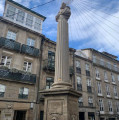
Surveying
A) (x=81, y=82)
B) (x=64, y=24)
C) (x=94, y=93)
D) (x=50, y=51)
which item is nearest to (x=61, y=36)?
(x=64, y=24)

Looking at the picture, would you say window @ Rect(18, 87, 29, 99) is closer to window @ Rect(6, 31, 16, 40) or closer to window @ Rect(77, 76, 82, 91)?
window @ Rect(6, 31, 16, 40)

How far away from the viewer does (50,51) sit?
74.2 feet

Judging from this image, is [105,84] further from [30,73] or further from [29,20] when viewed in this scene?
[29,20]

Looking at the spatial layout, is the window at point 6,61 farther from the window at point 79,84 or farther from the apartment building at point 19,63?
the window at point 79,84

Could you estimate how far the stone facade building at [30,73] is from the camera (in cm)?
1677

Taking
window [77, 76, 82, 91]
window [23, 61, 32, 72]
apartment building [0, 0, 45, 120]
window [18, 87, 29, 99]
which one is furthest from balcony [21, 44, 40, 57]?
window [77, 76, 82, 91]

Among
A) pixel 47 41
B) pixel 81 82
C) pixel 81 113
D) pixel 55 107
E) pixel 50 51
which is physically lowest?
pixel 81 113

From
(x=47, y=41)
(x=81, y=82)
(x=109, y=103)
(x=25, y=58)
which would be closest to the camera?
(x=25, y=58)

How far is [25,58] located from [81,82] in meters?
11.9

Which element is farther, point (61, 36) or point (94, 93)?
point (94, 93)

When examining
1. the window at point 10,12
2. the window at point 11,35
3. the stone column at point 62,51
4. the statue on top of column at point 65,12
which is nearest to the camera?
the stone column at point 62,51

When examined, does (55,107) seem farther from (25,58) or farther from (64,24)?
(25,58)

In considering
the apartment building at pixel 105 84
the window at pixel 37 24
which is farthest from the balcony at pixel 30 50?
the apartment building at pixel 105 84

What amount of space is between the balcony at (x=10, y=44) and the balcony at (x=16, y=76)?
10.3 feet
